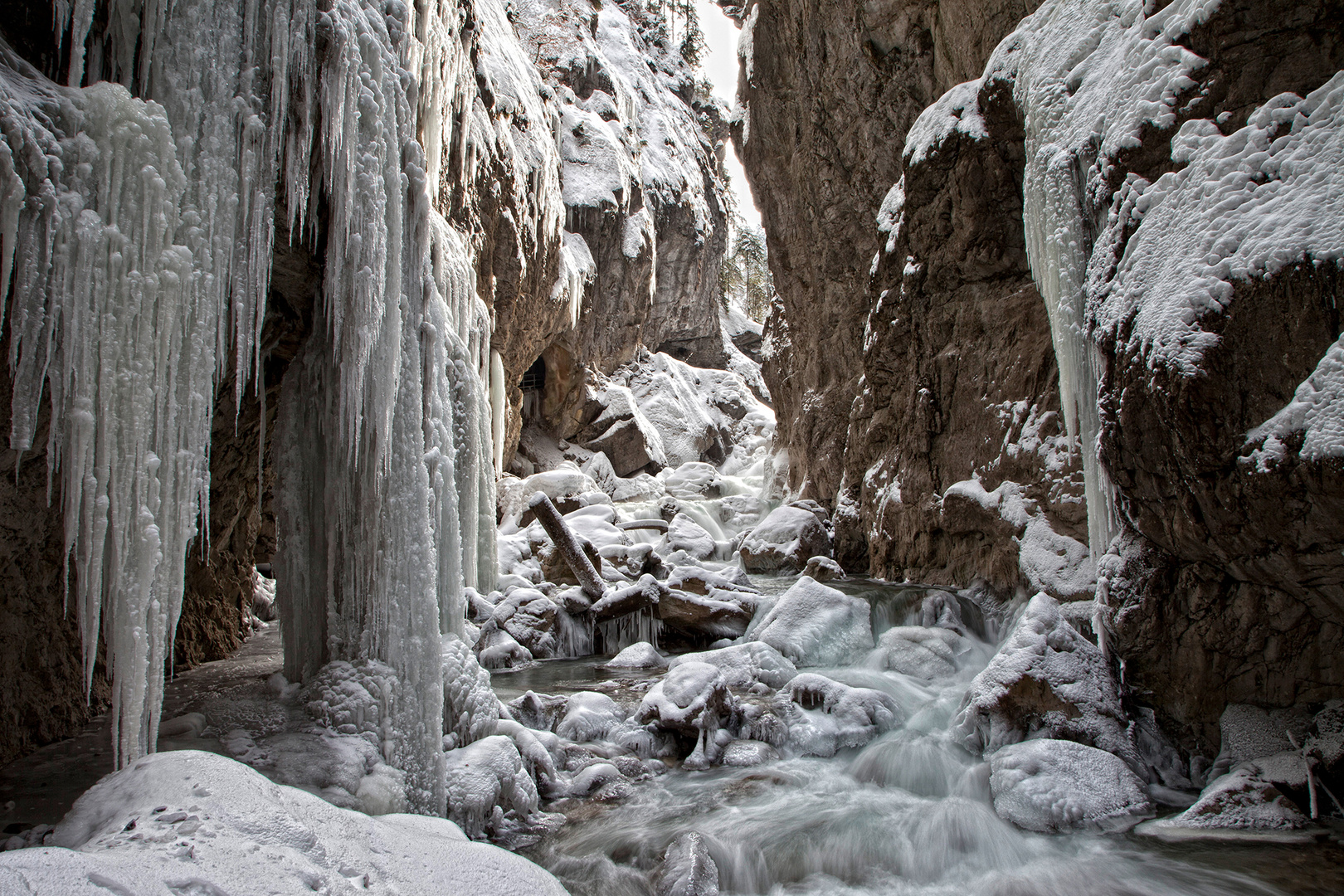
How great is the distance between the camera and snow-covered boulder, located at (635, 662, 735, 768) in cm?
532

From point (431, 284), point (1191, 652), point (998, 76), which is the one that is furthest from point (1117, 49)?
point (431, 284)

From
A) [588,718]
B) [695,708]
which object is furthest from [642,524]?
[695,708]

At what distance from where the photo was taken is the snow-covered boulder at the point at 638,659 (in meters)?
7.74

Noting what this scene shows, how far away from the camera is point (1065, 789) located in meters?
4.19

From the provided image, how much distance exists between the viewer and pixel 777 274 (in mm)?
16766

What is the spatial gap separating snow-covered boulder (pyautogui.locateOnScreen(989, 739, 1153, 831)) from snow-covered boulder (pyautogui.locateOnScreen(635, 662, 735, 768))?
1.98 metres

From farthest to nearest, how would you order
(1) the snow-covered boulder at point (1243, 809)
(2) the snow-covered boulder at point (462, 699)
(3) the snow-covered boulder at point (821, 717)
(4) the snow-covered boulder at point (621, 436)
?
(4) the snow-covered boulder at point (621, 436) → (3) the snow-covered boulder at point (821, 717) → (2) the snow-covered boulder at point (462, 699) → (1) the snow-covered boulder at point (1243, 809)

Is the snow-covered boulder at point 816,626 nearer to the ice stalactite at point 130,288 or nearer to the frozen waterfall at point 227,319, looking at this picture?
the frozen waterfall at point 227,319

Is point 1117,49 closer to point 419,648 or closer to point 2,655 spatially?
point 419,648

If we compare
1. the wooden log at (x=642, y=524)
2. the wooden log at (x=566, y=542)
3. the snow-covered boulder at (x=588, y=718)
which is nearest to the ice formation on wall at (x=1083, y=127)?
the snow-covered boulder at (x=588, y=718)

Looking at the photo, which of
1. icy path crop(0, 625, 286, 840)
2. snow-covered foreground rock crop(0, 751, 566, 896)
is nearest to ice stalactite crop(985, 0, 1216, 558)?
snow-covered foreground rock crop(0, 751, 566, 896)

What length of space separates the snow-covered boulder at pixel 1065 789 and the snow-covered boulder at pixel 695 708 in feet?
6.49

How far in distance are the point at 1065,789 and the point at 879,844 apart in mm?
1170

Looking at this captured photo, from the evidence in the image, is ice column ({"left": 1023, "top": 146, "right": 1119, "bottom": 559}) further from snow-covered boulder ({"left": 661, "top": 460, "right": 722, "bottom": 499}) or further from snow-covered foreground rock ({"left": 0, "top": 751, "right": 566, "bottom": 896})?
snow-covered boulder ({"left": 661, "top": 460, "right": 722, "bottom": 499})
